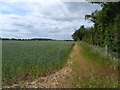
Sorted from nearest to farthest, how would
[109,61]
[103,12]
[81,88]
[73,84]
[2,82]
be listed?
[81,88] < [73,84] < [2,82] < [103,12] < [109,61]

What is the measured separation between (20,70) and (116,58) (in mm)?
4738

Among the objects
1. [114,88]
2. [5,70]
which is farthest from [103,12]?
[5,70]

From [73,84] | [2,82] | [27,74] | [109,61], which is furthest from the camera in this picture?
[109,61]

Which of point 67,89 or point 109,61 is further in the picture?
point 109,61

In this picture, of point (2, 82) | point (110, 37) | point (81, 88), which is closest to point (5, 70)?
point (2, 82)

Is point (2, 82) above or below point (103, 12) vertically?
below

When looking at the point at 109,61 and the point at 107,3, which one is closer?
the point at 107,3

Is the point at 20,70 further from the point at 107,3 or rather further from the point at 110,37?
the point at 107,3

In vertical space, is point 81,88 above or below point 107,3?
below

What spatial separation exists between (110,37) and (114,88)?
2953 millimetres

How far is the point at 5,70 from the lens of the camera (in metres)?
6.57

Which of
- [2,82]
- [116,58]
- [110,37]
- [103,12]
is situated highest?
[103,12]

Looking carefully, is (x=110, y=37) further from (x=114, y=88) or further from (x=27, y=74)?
(x=27, y=74)

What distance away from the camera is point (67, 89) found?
4.50 metres
